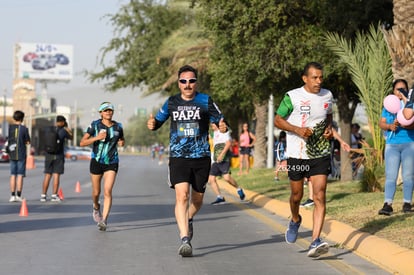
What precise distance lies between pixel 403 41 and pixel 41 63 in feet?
382

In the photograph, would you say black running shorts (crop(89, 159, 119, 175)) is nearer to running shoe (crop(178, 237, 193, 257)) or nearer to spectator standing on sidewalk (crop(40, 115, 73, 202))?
running shoe (crop(178, 237, 193, 257))

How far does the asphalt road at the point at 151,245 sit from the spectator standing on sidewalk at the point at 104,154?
450mm

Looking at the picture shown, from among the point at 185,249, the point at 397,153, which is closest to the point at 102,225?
the point at 185,249

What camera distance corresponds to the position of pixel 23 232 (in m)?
12.4

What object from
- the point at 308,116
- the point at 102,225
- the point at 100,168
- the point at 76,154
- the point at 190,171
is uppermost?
the point at 308,116

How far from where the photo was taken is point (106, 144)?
12.9 metres

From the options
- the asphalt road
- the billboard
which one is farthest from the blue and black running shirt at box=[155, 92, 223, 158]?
the billboard

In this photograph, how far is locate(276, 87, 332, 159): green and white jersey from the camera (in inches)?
386

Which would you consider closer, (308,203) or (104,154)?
(104,154)

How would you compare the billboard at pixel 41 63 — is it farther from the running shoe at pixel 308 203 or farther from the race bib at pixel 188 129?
the race bib at pixel 188 129

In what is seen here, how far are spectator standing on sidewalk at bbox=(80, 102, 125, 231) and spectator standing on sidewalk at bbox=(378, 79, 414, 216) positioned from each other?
3730 mm

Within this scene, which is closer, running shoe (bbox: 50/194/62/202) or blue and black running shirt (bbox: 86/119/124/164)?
blue and black running shirt (bbox: 86/119/124/164)

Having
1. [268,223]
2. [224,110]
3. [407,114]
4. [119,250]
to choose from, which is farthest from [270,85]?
[224,110]

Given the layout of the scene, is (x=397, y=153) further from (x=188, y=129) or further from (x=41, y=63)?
(x=41, y=63)
